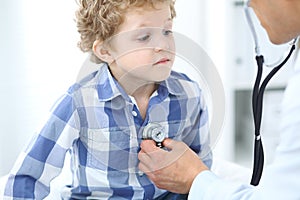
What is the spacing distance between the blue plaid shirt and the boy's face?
51 millimetres

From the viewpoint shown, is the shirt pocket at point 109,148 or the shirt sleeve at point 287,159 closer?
the shirt sleeve at point 287,159

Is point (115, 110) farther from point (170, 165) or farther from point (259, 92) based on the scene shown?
point (259, 92)

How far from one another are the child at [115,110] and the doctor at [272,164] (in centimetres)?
6

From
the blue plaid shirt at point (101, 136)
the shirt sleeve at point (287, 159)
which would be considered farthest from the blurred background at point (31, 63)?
the shirt sleeve at point (287, 159)

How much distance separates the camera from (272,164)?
0.77 meters

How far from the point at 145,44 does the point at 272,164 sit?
41 centimetres

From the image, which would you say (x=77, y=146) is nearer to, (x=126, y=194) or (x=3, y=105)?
(x=126, y=194)

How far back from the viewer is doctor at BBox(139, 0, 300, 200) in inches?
28.1

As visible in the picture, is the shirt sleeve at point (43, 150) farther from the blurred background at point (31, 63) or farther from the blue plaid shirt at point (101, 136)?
the blurred background at point (31, 63)

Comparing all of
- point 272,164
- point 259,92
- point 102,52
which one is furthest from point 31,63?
point 272,164

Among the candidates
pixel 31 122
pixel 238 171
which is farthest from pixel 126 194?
pixel 31 122

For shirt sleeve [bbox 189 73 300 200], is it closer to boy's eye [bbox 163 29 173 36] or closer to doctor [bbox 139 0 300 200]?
doctor [bbox 139 0 300 200]

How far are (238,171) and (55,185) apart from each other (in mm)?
535

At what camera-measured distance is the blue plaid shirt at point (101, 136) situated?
1092 millimetres
